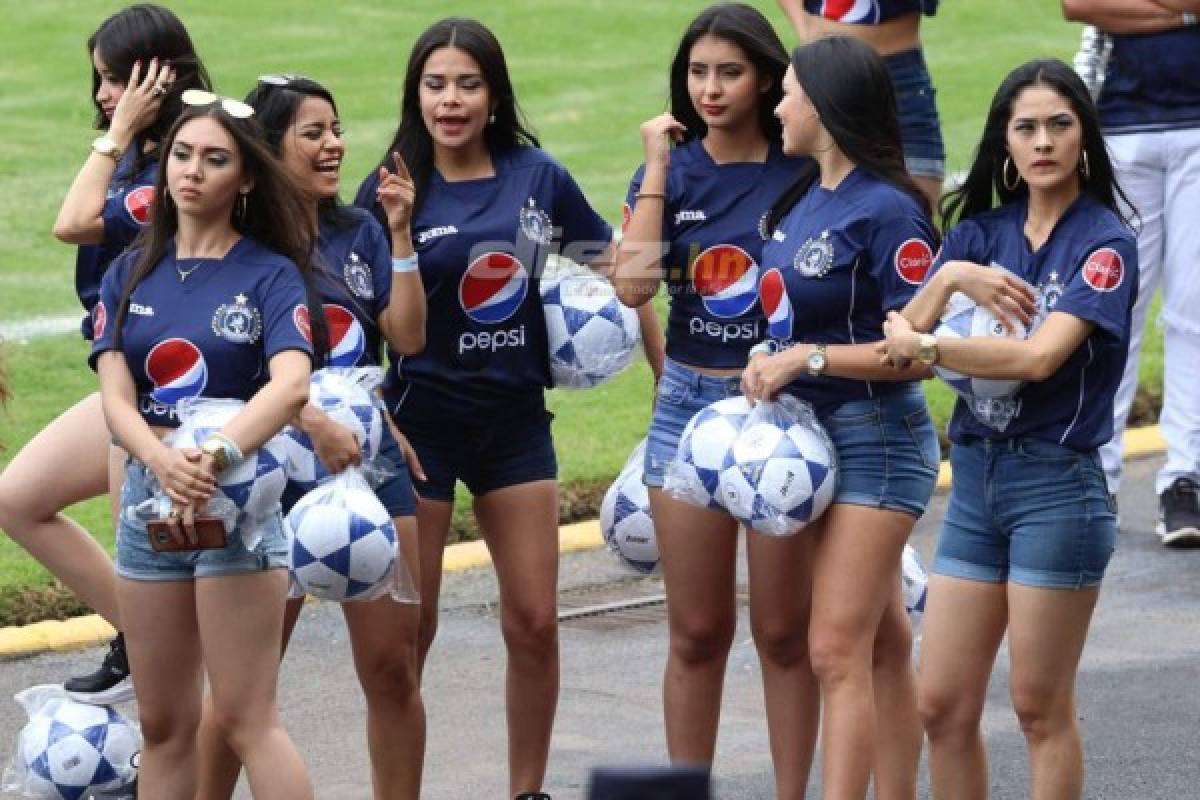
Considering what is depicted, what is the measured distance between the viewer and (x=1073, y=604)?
607 cm

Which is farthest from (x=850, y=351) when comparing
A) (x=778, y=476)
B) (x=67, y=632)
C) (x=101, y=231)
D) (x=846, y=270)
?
(x=67, y=632)

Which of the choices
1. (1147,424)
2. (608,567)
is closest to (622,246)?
(608,567)

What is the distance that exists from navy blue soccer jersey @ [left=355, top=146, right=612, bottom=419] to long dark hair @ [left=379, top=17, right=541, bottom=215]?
0.04m

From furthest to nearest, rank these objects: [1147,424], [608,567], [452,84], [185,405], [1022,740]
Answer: [1147,424] → [608,567] → [1022,740] → [452,84] → [185,405]

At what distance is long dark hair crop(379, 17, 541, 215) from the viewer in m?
6.85

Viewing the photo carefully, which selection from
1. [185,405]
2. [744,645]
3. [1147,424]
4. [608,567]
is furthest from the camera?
[1147,424]

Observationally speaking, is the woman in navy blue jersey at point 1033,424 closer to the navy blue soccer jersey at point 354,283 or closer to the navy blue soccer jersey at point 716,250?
the navy blue soccer jersey at point 716,250

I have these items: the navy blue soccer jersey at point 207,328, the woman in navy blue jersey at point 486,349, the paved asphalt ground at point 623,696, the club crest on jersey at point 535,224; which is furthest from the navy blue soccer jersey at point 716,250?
the paved asphalt ground at point 623,696

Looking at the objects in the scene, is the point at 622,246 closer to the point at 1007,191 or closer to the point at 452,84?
the point at 452,84

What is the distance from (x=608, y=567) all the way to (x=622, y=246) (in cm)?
283

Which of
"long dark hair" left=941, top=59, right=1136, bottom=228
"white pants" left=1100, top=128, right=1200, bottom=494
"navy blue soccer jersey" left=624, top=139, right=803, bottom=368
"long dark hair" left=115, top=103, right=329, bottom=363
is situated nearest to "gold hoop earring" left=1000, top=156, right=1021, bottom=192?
"long dark hair" left=941, top=59, right=1136, bottom=228

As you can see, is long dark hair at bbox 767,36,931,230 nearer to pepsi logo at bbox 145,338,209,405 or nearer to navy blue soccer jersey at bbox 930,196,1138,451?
navy blue soccer jersey at bbox 930,196,1138,451

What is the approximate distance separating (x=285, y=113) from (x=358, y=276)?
0.45m

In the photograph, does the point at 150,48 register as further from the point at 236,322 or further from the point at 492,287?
the point at 236,322
